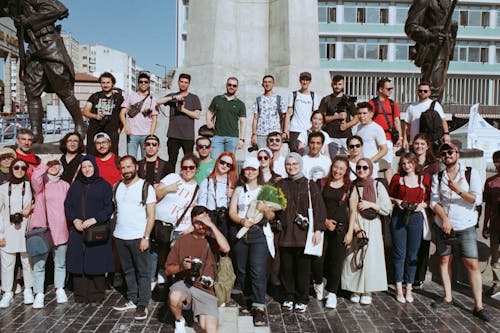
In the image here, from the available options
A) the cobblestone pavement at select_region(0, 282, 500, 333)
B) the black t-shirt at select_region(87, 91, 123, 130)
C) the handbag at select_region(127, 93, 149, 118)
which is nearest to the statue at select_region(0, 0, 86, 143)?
the black t-shirt at select_region(87, 91, 123, 130)

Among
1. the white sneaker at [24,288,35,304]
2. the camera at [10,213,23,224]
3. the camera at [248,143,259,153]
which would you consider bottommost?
the white sneaker at [24,288,35,304]

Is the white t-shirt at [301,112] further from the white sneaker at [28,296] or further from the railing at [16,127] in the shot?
the railing at [16,127]

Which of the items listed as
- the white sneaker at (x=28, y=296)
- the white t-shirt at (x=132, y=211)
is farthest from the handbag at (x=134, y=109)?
the white sneaker at (x=28, y=296)

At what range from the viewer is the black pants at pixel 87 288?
629cm

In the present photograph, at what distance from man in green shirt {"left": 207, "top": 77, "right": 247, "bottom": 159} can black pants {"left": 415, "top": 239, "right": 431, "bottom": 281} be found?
2.90m

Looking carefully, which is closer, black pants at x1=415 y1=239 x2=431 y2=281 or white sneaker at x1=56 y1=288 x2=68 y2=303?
white sneaker at x1=56 y1=288 x2=68 y2=303

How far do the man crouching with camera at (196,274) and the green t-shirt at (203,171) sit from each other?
107cm

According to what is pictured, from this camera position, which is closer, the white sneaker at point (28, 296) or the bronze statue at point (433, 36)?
the white sneaker at point (28, 296)

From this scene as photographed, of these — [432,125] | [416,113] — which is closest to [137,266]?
[432,125]

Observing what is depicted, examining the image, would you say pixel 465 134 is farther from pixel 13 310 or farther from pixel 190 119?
pixel 13 310

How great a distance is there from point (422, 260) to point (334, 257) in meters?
1.33

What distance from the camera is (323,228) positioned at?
588cm

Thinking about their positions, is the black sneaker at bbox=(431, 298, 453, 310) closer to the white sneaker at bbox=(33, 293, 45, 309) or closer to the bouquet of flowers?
the bouquet of flowers

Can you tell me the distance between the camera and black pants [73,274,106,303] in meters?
6.29
